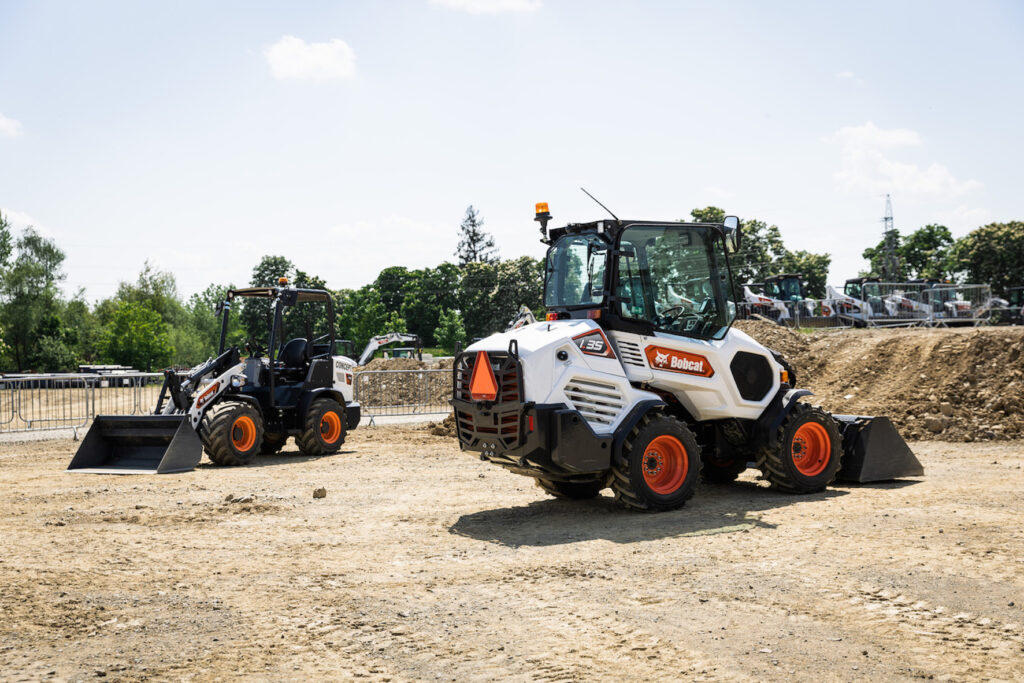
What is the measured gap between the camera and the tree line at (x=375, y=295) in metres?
59.3

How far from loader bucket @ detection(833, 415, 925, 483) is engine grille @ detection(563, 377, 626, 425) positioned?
3.43 m

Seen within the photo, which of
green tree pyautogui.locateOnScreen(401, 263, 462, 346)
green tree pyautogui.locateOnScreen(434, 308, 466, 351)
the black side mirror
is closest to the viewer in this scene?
the black side mirror

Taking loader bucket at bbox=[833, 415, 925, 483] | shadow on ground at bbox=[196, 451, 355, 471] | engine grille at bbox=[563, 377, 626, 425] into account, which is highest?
engine grille at bbox=[563, 377, 626, 425]

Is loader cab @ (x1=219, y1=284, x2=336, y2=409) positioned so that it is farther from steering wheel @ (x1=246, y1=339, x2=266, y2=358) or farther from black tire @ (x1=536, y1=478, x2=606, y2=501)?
black tire @ (x1=536, y1=478, x2=606, y2=501)

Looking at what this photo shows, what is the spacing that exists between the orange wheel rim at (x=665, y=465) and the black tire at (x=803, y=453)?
1.22m

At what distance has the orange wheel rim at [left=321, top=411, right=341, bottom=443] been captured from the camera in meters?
14.9

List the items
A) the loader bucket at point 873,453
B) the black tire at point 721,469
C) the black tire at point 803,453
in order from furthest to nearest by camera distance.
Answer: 1. the black tire at point 721,469
2. the loader bucket at point 873,453
3. the black tire at point 803,453

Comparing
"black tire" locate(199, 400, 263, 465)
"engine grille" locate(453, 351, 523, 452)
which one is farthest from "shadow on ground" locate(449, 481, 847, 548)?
"black tire" locate(199, 400, 263, 465)

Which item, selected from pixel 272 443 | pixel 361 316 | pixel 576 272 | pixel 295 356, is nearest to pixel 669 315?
pixel 576 272

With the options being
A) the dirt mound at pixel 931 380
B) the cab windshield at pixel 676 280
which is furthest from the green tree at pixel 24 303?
the cab windshield at pixel 676 280

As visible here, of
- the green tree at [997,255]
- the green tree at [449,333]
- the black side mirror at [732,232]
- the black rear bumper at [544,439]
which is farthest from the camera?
the green tree at [449,333]

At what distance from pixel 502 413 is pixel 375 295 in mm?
76855

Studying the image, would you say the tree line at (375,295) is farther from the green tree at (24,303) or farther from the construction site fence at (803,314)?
the construction site fence at (803,314)

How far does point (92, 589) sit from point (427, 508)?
383cm
